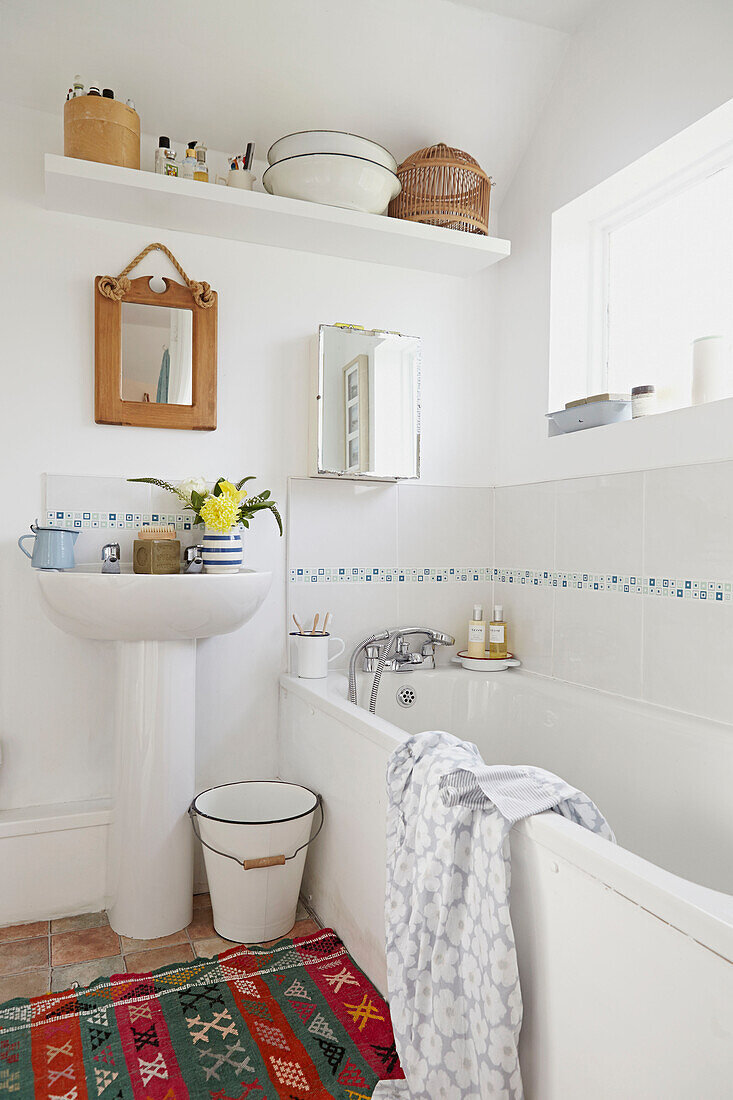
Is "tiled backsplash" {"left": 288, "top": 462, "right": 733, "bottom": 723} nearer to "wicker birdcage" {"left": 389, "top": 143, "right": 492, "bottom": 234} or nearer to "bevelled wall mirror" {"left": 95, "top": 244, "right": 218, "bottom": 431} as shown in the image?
"bevelled wall mirror" {"left": 95, "top": 244, "right": 218, "bottom": 431}

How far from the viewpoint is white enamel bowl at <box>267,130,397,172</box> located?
2.21 meters

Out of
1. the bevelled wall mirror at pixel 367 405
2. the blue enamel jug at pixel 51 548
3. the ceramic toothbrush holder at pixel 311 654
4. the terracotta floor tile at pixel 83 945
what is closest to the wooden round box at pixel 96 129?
the bevelled wall mirror at pixel 367 405

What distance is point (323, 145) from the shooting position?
2.21 m

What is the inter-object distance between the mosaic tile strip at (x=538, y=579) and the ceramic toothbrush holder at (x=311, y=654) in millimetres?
215

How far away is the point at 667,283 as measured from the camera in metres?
2.36

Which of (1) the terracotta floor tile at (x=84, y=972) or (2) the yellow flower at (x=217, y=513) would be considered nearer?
(1) the terracotta floor tile at (x=84, y=972)

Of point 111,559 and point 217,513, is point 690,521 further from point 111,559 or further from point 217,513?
point 111,559

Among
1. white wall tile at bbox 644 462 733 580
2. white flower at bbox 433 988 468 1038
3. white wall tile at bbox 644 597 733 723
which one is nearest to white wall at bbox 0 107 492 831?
white wall tile at bbox 644 462 733 580

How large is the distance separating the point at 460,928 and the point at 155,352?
1750 mm

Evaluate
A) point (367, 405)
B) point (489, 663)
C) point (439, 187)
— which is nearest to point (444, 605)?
point (489, 663)

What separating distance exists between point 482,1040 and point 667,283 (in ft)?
6.88

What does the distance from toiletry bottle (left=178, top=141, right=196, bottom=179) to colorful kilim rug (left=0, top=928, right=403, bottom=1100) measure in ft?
6.90

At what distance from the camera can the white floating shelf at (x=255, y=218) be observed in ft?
6.67

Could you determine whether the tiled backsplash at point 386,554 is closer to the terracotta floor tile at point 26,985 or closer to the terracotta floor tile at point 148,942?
the terracotta floor tile at point 148,942
